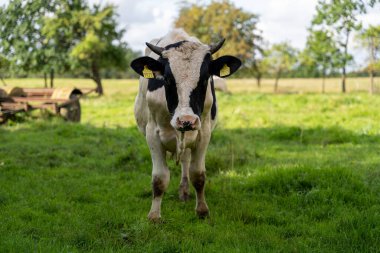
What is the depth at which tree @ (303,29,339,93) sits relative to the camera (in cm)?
4328

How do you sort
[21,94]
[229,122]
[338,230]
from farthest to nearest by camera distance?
[21,94] < [229,122] < [338,230]

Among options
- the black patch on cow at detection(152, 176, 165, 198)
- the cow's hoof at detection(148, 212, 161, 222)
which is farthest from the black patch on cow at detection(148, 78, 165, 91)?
the cow's hoof at detection(148, 212, 161, 222)

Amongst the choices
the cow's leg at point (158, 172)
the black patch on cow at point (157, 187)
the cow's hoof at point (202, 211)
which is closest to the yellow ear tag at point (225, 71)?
the cow's leg at point (158, 172)

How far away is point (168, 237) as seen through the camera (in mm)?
5031

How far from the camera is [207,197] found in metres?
7.02

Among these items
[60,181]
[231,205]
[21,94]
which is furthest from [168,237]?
[21,94]

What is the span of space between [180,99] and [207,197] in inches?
93.0

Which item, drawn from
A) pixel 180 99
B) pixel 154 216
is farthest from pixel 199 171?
pixel 180 99

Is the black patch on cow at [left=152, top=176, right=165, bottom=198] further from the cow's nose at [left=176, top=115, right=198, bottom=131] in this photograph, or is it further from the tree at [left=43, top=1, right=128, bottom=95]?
the tree at [left=43, top=1, right=128, bottom=95]

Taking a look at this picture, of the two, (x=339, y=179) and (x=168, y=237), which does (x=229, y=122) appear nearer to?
(x=339, y=179)

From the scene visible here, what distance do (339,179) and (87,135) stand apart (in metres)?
8.58

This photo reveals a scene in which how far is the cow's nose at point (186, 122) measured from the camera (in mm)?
4875

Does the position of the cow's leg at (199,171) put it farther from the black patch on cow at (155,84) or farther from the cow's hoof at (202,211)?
the black patch on cow at (155,84)

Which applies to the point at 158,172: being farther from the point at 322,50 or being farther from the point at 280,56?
the point at 280,56
